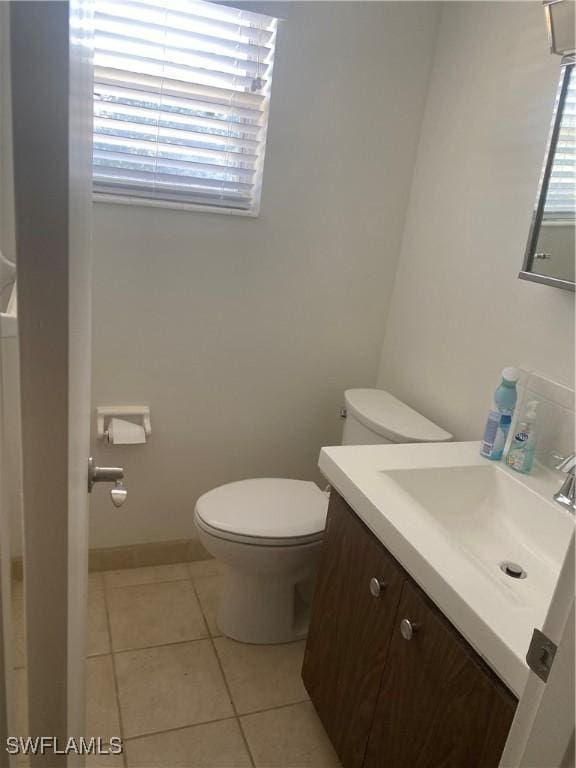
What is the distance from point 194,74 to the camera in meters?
1.74

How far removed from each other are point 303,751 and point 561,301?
1387 millimetres

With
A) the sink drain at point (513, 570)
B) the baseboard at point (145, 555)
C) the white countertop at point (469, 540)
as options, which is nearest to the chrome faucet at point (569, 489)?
the white countertop at point (469, 540)

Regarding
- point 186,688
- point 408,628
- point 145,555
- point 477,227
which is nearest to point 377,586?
point 408,628

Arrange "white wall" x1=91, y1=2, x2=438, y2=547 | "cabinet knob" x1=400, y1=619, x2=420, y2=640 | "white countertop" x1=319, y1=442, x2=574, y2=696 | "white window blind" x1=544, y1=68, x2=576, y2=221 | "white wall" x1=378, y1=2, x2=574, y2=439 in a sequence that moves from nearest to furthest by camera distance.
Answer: "white countertop" x1=319, y1=442, x2=574, y2=696, "cabinet knob" x1=400, y1=619, x2=420, y2=640, "white window blind" x1=544, y1=68, x2=576, y2=221, "white wall" x1=378, y1=2, x2=574, y2=439, "white wall" x1=91, y1=2, x2=438, y2=547

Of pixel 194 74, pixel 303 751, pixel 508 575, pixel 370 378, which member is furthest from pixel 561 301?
pixel 303 751

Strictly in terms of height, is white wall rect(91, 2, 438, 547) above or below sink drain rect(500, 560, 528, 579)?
above

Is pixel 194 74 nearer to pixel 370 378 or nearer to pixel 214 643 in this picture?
pixel 370 378

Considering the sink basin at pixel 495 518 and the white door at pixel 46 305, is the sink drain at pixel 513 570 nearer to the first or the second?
the sink basin at pixel 495 518

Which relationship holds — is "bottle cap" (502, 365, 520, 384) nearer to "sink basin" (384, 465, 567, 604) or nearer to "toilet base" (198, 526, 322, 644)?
"sink basin" (384, 465, 567, 604)

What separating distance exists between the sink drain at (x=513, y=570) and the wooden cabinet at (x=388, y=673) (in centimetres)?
24

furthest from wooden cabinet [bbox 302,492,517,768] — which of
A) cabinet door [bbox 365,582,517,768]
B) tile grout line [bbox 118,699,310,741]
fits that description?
tile grout line [bbox 118,699,310,741]

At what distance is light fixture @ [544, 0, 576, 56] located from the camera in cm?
127

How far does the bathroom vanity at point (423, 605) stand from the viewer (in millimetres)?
937

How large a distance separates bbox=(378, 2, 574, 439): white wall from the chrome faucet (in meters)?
0.24
